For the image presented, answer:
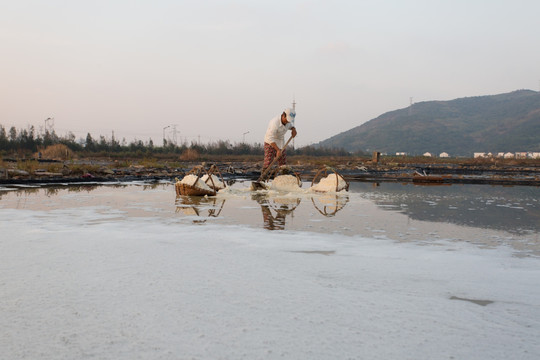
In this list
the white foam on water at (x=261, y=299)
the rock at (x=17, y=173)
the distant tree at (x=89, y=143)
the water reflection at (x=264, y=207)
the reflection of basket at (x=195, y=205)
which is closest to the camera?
the white foam on water at (x=261, y=299)

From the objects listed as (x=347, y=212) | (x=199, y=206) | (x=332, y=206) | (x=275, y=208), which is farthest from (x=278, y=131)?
(x=347, y=212)

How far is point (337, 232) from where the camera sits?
621 centimetres

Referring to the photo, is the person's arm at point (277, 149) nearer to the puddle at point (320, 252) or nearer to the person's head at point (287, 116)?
the person's head at point (287, 116)

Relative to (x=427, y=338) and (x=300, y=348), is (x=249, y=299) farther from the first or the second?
(x=427, y=338)

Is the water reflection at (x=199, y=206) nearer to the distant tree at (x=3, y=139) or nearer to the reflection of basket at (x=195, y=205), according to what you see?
the reflection of basket at (x=195, y=205)

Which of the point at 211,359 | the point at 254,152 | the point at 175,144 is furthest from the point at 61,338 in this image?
the point at 254,152

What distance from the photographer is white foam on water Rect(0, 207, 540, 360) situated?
8.24ft

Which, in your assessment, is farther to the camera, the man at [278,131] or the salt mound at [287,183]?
the man at [278,131]

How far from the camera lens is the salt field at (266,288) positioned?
2.54m

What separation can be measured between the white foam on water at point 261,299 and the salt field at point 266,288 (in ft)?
0.04

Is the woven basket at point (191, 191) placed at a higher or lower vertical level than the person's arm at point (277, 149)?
lower

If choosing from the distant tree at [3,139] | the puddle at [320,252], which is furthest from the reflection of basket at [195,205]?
the distant tree at [3,139]

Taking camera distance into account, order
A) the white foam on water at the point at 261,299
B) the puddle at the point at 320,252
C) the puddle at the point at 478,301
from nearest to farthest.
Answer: the white foam on water at the point at 261,299 < the puddle at the point at 478,301 < the puddle at the point at 320,252

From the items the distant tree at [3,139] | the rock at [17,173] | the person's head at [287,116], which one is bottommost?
the rock at [17,173]
